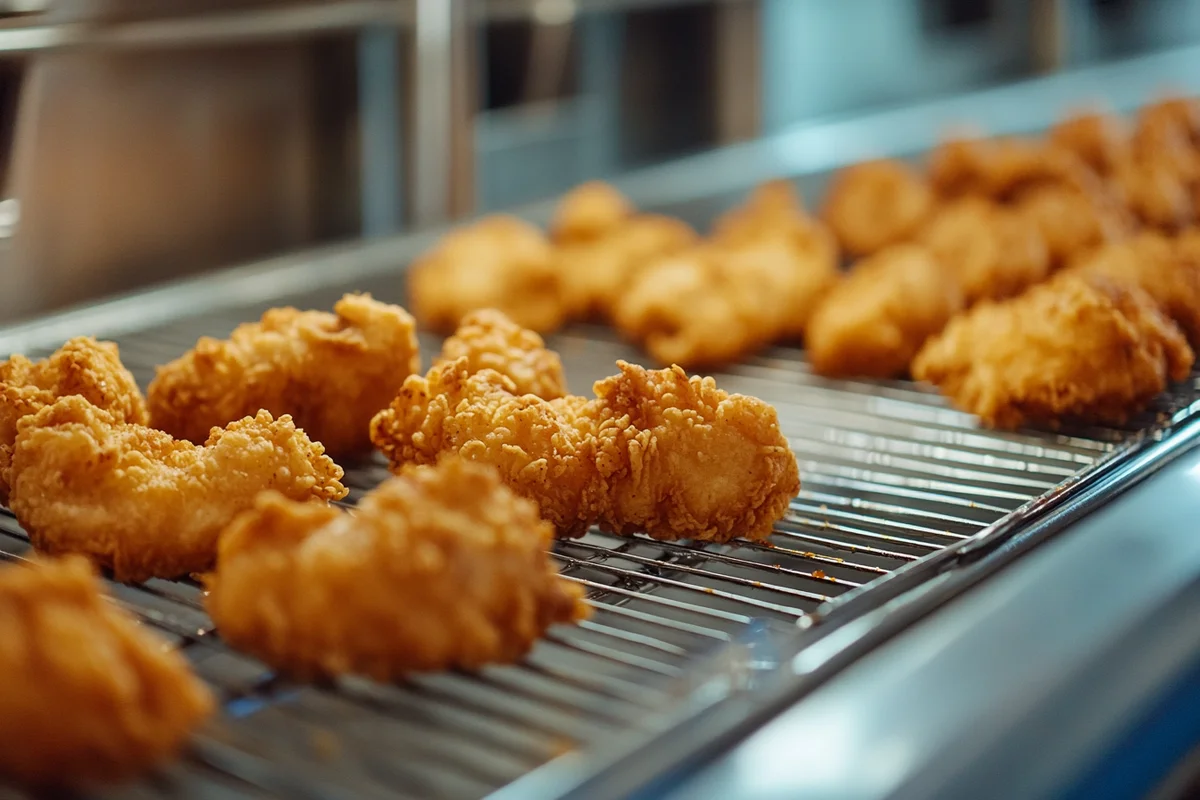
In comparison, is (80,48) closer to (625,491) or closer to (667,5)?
(625,491)

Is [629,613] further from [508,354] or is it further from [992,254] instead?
[992,254]

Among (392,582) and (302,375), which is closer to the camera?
(392,582)

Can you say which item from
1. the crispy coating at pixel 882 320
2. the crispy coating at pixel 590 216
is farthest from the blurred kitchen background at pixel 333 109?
the crispy coating at pixel 882 320

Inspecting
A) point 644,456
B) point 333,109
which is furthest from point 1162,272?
point 333,109

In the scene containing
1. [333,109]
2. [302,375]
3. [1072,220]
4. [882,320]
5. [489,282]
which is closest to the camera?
[302,375]

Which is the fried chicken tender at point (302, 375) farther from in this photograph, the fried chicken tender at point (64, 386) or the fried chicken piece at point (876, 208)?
the fried chicken piece at point (876, 208)

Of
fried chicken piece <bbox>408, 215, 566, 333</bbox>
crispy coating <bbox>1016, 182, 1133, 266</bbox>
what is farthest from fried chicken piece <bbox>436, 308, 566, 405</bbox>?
crispy coating <bbox>1016, 182, 1133, 266</bbox>

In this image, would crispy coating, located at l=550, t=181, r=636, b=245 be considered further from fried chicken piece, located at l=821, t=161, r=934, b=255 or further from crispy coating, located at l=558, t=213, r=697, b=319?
fried chicken piece, located at l=821, t=161, r=934, b=255
